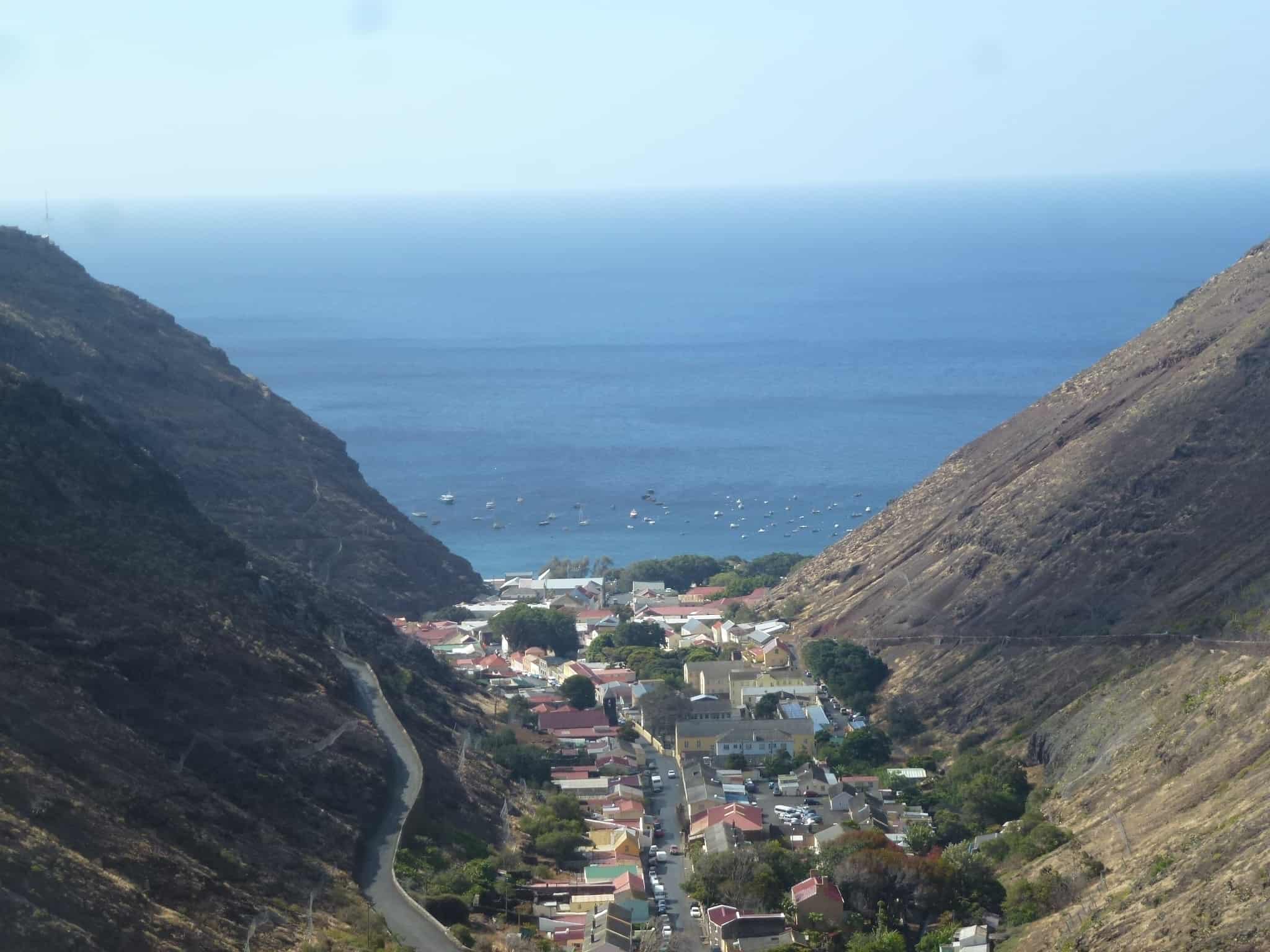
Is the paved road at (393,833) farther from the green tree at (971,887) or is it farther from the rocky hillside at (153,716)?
the green tree at (971,887)

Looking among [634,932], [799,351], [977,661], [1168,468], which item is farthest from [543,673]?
[799,351]

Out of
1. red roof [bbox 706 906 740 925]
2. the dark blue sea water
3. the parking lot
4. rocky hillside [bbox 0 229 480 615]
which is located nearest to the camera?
red roof [bbox 706 906 740 925]

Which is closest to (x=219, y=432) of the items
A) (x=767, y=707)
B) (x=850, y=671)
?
(x=767, y=707)

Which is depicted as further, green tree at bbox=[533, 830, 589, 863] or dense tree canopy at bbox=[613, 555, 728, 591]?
dense tree canopy at bbox=[613, 555, 728, 591]

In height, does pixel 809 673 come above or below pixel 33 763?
above

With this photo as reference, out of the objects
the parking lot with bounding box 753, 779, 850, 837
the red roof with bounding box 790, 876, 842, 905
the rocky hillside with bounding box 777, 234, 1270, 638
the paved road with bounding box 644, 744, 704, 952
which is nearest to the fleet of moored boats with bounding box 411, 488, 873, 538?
the rocky hillside with bounding box 777, 234, 1270, 638

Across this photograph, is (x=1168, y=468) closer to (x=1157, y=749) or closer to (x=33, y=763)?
(x=1157, y=749)

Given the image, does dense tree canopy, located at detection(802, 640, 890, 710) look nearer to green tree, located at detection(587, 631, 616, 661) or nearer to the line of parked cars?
green tree, located at detection(587, 631, 616, 661)
